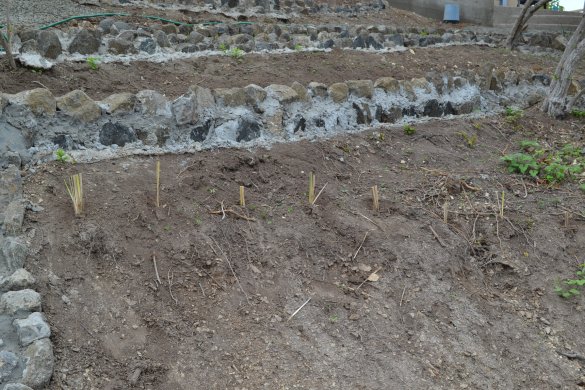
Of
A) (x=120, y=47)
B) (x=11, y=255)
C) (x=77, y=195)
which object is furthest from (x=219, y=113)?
(x=11, y=255)

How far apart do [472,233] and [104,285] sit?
2777 millimetres

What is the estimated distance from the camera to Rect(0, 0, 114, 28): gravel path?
23.9 ft

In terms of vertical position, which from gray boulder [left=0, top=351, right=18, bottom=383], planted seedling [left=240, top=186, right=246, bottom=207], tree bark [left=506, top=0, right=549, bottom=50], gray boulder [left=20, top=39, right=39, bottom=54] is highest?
tree bark [left=506, top=0, right=549, bottom=50]

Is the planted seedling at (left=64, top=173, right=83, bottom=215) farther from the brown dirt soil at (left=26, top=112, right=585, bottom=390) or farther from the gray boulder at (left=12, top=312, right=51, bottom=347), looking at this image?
the gray boulder at (left=12, top=312, right=51, bottom=347)

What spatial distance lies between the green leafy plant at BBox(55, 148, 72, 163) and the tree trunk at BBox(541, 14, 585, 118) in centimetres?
516

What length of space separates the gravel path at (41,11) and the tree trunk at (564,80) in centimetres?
579

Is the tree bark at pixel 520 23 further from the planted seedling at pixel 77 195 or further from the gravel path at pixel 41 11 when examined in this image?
the planted seedling at pixel 77 195

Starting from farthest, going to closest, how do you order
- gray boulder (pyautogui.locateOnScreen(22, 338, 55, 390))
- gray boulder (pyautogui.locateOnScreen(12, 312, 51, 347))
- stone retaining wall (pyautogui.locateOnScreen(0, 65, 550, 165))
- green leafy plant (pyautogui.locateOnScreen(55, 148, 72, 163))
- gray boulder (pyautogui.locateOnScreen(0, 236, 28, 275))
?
stone retaining wall (pyautogui.locateOnScreen(0, 65, 550, 165)), green leafy plant (pyautogui.locateOnScreen(55, 148, 72, 163)), gray boulder (pyautogui.locateOnScreen(0, 236, 28, 275)), gray boulder (pyautogui.locateOnScreen(12, 312, 51, 347)), gray boulder (pyautogui.locateOnScreen(22, 338, 55, 390))

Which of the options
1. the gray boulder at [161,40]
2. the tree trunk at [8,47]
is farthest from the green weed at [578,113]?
the tree trunk at [8,47]

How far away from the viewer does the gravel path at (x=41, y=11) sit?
286 inches

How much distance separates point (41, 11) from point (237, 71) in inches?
132

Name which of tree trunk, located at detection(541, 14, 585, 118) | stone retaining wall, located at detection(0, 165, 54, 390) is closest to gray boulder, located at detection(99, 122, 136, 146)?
stone retaining wall, located at detection(0, 165, 54, 390)

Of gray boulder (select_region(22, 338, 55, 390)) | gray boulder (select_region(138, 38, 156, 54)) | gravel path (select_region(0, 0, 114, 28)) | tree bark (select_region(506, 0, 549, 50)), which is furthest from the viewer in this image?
tree bark (select_region(506, 0, 549, 50))

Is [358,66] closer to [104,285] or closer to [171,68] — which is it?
[171,68]
